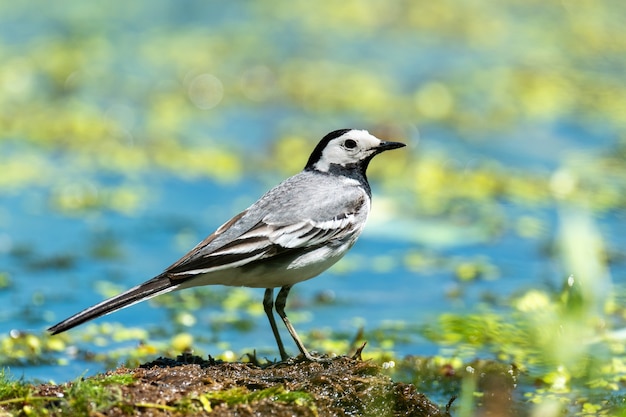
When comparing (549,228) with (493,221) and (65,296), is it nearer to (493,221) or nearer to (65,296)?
(493,221)

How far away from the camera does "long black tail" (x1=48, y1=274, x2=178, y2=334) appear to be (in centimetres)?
567

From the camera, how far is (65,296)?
9406mm

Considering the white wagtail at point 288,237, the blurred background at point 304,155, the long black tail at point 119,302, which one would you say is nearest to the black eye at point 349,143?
the white wagtail at point 288,237

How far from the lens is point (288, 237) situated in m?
6.42

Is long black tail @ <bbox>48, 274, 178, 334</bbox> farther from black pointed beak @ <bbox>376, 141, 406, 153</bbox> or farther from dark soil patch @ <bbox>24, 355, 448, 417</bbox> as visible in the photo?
black pointed beak @ <bbox>376, 141, 406, 153</bbox>

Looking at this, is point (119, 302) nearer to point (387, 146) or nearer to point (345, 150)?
point (345, 150)

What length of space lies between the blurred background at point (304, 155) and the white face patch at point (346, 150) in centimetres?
126

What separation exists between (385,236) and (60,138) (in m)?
5.00

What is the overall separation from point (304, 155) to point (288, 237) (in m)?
6.83

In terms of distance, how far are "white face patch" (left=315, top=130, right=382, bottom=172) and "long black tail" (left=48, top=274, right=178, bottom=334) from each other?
171 cm

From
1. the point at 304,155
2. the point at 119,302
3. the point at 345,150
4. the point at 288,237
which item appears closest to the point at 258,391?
the point at 119,302

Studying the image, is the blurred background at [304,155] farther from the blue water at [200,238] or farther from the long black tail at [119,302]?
the long black tail at [119,302]

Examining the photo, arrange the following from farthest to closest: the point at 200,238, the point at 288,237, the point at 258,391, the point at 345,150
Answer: the point at 200,238 < the point at 345,150 < the point at 288,237 < the point at 258,391

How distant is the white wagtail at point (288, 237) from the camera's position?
19.9 feet
